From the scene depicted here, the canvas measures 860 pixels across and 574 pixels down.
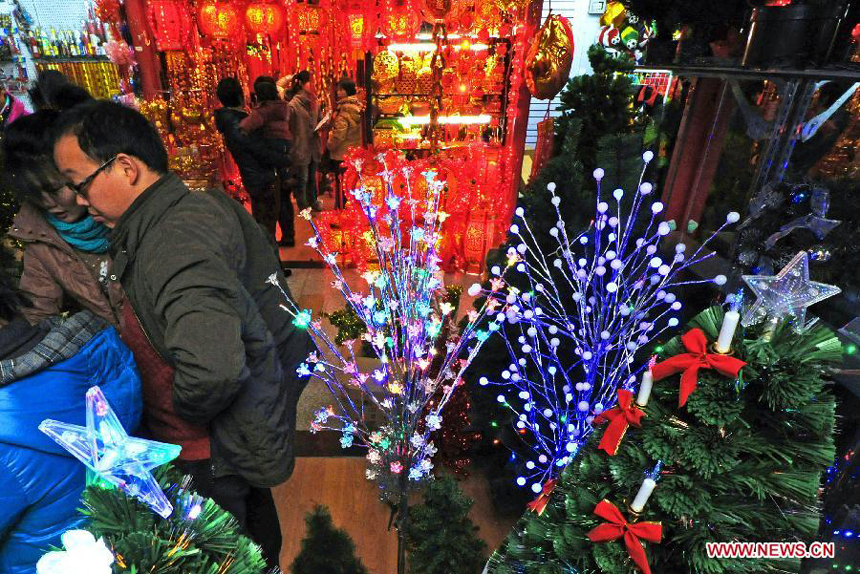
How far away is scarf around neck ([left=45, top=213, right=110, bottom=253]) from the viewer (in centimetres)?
137

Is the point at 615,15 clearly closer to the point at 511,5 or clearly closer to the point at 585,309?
the point at 511,5

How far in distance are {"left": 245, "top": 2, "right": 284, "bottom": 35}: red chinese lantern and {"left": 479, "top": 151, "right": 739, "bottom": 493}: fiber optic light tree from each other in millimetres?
3977

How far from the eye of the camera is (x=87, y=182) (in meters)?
1.14

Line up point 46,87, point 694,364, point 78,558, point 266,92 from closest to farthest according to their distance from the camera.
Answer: point 78,558, point 694,364, point 46,87, point 266,92

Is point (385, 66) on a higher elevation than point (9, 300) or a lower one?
higher

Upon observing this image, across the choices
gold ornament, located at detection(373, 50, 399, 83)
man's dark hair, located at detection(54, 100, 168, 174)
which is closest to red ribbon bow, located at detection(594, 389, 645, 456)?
man's dark hair, located at detection(54, 100, 168, 174)

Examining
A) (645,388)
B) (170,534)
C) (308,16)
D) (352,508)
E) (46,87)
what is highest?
(308,16)

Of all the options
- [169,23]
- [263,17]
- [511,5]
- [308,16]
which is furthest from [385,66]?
[169,23]

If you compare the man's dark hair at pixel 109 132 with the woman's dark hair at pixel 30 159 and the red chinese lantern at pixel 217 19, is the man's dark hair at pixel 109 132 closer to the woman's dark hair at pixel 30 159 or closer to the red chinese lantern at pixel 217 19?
the woman's dark hair at pixel 30 159

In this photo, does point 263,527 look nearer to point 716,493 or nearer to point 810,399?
point 716,493

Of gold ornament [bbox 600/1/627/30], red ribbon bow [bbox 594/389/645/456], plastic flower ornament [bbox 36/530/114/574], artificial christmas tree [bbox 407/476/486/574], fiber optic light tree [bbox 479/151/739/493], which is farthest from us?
gold ornament [bbox 600/1/627/30]

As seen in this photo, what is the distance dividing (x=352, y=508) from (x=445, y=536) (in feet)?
2.82

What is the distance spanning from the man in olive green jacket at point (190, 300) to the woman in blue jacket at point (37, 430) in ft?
0.59

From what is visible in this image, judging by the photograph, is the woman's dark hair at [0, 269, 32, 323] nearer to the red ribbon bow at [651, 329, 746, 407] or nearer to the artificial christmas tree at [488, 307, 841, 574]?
the artificial christmas tree at [488, 307, 841, 574]
